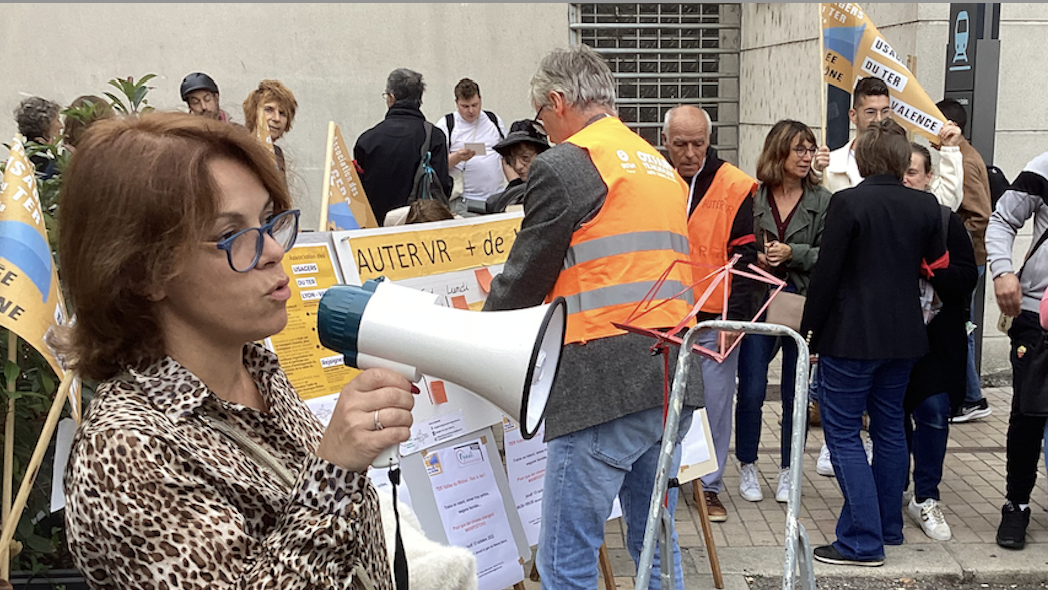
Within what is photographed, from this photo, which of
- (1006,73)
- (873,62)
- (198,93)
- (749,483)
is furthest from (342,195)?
(1006,73)

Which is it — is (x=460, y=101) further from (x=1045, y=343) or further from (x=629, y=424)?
(x=629, y=424)

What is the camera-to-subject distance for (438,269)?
12.0 feet

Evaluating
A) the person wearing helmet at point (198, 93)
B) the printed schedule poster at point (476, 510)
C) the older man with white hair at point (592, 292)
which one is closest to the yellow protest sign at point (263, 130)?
the person wearing helmet at point (198, 93)

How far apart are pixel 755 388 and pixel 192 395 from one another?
413 centimetres

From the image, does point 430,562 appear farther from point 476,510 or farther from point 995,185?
point 995,185

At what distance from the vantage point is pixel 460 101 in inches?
311

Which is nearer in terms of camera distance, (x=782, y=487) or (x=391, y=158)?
(x=782, y=487)

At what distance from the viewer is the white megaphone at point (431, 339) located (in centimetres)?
142

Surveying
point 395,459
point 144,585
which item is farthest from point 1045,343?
point 144,585

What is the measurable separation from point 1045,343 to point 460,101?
4904 millimetres

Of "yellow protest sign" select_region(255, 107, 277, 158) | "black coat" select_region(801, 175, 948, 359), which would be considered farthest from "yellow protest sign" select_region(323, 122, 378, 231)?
"black coat" select_region(801, 175, 948, 359)

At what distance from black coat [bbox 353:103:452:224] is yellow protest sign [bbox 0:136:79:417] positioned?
3998 millimetres

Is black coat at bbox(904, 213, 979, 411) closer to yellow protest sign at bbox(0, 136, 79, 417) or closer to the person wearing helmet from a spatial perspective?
yellow protest sign at bbox(0, 136, 79, 417)

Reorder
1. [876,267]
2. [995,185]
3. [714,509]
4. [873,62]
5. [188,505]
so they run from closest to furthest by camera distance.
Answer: [188,505] < [876,267] < [714,509] < [873,62] < [995,185]
